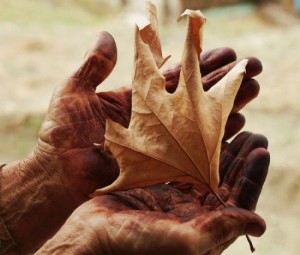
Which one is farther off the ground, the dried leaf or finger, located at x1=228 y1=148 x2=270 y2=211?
the dried leaf

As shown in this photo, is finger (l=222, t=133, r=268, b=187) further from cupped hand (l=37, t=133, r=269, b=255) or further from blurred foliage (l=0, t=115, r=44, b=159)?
blurred foliage (l=0, t=115, r=44, b=159)

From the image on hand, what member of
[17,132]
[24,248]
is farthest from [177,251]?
[17,132]

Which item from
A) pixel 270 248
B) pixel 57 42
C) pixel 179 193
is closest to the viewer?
pixel 179 193

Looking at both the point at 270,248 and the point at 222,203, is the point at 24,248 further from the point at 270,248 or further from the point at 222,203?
the point at 270,248

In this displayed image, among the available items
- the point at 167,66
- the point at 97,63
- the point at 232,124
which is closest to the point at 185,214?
the point at 232,124

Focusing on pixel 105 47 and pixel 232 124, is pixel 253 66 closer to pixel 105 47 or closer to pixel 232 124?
pixel 232 124

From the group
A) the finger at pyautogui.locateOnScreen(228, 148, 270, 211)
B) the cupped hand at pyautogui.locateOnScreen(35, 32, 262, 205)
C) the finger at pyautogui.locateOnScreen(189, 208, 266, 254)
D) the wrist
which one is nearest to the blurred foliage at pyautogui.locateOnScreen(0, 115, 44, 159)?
the wrist

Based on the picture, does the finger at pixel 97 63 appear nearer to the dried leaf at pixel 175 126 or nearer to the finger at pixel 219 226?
the dried leaf at pixel 175 126
